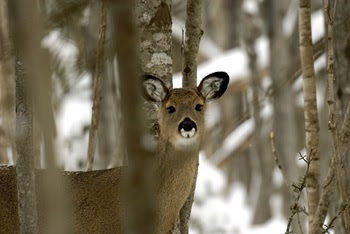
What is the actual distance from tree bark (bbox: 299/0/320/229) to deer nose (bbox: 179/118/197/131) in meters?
0.92

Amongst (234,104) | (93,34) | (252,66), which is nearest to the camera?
(93,34)

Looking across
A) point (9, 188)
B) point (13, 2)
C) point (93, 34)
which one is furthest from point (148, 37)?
point (93, 34)

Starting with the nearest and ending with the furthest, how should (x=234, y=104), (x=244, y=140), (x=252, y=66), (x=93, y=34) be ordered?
(x=93, y=34) < (x=252, y=66) < (x=244, y=140) < (x=234, y=104)

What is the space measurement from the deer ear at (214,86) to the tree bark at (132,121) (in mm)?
4773

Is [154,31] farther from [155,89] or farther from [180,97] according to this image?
[180,97]

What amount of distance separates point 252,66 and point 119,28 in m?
18.2

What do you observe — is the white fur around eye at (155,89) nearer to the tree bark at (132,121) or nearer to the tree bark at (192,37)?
the tree bark at (192,37)

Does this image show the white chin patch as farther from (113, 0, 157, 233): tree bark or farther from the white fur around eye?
(113, 0, 157, 233): tree bark

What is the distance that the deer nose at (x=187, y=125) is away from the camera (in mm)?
6961

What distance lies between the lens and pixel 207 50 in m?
29.6

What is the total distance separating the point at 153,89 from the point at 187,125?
401mm

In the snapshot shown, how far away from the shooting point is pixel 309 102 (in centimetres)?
682

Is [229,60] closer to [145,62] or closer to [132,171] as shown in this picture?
[145,62]

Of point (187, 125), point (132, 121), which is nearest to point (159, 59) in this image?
point (187, 125)
